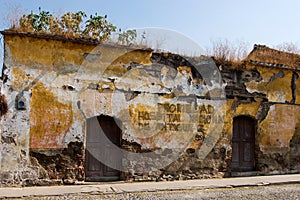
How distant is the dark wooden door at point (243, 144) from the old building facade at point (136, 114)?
1.2 inches

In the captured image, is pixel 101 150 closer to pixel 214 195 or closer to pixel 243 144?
pixel 214 195

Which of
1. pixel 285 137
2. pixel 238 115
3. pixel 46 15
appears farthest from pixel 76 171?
pixel 46 15

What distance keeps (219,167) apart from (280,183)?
5.41ft

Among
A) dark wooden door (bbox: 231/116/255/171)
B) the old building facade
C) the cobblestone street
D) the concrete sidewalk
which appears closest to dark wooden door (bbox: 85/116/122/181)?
the old building facade

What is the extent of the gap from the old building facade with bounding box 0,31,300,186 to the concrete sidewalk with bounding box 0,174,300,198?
0.39m

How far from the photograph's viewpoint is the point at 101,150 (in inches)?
343

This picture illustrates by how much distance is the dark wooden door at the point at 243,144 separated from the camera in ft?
33.9

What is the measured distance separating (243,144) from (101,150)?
14.3 ft

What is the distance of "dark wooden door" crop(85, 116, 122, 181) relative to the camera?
8.60m

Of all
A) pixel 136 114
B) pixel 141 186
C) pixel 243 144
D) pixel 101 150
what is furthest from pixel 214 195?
pixel 243 144

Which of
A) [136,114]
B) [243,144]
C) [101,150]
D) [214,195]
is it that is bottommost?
[214,195]

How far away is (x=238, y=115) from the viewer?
1027 centimetres

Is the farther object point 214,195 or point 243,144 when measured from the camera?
point 243,144

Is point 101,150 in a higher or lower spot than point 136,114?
lower
